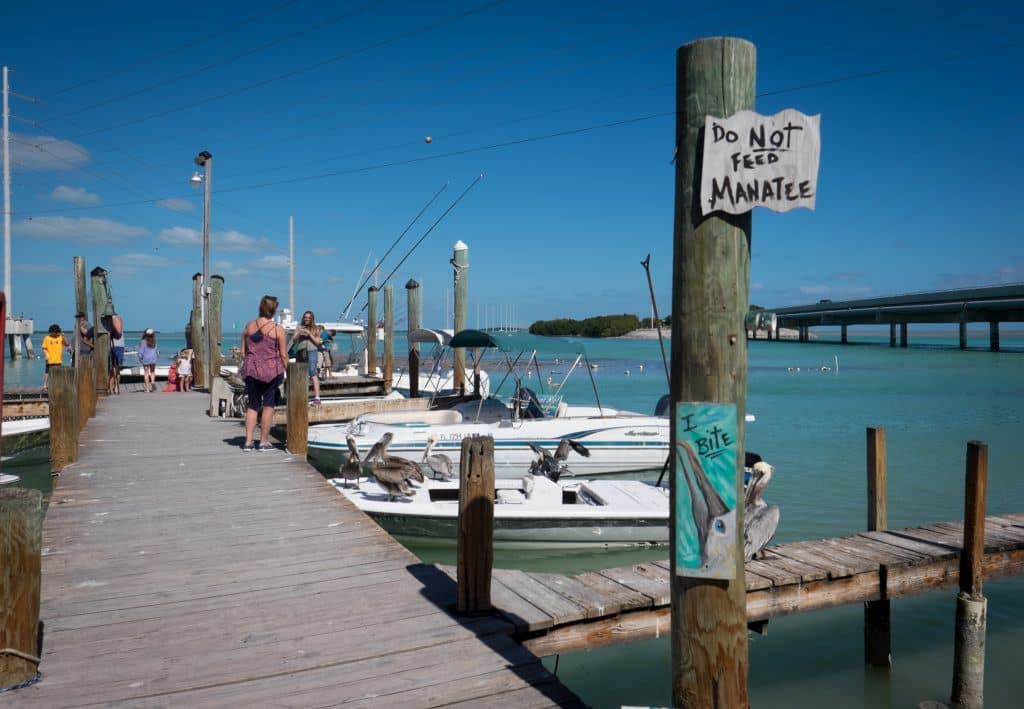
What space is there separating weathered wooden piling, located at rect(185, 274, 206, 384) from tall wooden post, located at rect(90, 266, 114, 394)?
239 cm

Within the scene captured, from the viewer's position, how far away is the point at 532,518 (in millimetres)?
9734

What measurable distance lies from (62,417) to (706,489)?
7784 mm

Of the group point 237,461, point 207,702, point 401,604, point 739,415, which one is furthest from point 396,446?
point 739,415

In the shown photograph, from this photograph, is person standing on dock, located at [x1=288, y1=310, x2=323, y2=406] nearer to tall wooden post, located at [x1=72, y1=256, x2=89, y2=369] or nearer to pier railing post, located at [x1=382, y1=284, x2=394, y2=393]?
pier railing post, located at [x1=382, y1=284, x2=394, y2=393]

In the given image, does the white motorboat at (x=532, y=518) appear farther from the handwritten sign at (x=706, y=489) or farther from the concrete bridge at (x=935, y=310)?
the concrete bridge at (x=935, y=310)

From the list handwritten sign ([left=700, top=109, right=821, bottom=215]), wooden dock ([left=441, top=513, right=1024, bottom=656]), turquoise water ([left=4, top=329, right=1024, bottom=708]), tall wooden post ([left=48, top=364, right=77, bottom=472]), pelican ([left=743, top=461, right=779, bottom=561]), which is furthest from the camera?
tall wooden post ([left=48, top=364, right=77, bottom=472])

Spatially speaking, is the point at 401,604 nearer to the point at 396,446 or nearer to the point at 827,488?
the point at 396,446

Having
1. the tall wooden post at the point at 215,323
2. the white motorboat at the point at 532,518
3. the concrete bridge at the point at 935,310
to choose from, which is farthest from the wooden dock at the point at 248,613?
the concrete bridge at the point at 935,310

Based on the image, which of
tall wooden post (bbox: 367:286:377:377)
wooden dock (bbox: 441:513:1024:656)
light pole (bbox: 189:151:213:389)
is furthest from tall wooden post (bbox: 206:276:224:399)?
wooden dock (bbox: 441:513:1024:656)

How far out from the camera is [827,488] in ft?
51.4

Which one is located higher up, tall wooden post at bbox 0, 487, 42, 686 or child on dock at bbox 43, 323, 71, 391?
child on dock at bbox 43, 323, 71, 391

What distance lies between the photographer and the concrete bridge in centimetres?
8075

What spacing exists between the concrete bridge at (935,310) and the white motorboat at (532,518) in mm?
63635

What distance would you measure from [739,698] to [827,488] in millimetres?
13621
